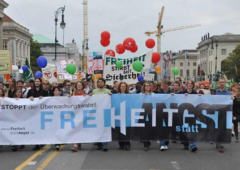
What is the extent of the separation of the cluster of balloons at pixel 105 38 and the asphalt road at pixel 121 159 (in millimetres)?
8971

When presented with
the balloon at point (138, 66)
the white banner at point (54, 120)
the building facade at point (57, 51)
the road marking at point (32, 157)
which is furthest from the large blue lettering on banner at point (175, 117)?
the building facade at point (57, 51)

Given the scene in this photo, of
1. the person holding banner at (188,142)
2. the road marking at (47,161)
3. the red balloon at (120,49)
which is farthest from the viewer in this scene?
the red balloon at (120,49)

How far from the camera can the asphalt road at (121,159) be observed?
6.84m

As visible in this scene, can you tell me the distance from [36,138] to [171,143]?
336cm

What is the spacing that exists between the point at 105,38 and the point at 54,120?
9.16 m

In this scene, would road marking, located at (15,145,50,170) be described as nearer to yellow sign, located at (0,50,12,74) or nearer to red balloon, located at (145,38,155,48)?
yellow sign, located at (0,50,12,74)

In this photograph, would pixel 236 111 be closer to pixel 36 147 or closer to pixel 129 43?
pixel 36 147

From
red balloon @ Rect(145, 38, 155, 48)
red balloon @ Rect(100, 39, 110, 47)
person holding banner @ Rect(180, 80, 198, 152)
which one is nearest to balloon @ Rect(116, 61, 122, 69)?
red balloon @ Rect(100, 39, 110, 47)

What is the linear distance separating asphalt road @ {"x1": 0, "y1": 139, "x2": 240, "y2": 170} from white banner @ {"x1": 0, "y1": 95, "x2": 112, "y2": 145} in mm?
282

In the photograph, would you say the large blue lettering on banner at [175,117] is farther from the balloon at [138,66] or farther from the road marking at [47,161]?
the balloon at [138,66]

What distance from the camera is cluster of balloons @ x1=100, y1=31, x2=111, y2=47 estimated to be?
1712cm

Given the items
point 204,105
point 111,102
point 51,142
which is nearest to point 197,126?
point 204,105

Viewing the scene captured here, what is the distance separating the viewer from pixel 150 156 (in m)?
7.74

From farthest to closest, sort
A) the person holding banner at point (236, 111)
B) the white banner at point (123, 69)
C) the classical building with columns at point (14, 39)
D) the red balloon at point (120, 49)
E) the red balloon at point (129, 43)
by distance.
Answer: the classical building with columns at point (14, 39), the red balloon at point (120, 49), the red balloon at point (129, 43), the white banner at point (123, 69), the person holding banner at point (236, 111)
